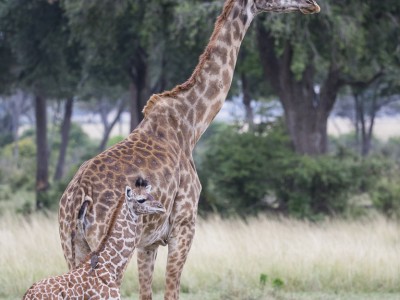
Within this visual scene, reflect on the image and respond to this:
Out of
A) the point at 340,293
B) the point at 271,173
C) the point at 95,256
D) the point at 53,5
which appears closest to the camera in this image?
the point at 95,256

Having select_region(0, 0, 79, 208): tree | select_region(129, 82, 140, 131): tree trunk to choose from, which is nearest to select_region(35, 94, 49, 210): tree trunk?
select_region(0, 0, 79, 208): tree

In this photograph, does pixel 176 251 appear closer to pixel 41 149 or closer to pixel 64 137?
pixel 41 149

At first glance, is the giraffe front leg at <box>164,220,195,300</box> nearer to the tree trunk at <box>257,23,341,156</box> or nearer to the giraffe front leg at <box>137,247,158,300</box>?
the giraffe front leg at <box>137,247,158,300</box>

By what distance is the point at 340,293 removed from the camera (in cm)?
1179

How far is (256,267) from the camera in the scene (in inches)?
486

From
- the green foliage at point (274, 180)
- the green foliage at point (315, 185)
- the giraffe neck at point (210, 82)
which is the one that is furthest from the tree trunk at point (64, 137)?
the giraffe neck at point (210, 82)

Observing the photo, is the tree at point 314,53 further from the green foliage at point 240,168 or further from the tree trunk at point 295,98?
the green foliage at point 240,168

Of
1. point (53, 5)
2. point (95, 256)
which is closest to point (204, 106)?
point (95, 256)

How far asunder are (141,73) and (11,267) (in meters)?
14.6

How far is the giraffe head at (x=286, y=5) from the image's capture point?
9.11 meters

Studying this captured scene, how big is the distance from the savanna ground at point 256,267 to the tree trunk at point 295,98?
742 cm

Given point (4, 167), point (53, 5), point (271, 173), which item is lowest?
point (4, 167)

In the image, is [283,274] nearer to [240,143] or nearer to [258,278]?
[258,278]

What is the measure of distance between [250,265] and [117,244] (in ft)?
18.2
